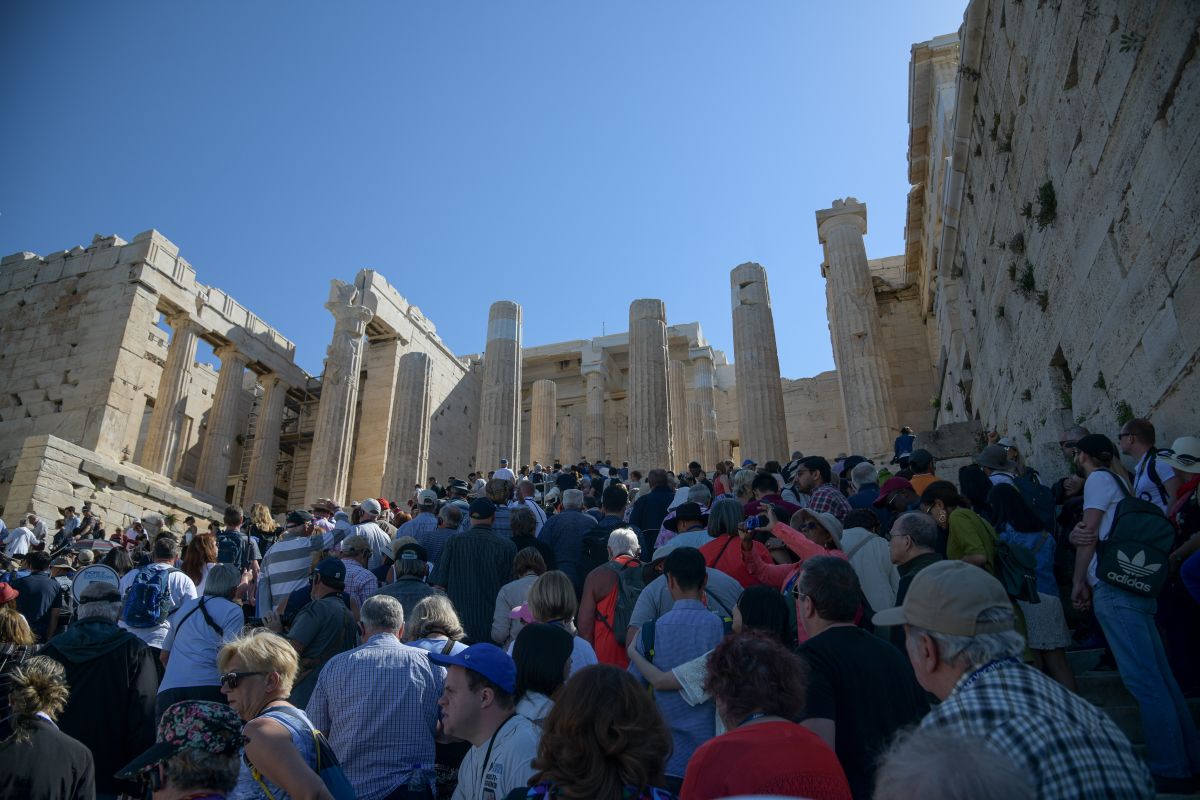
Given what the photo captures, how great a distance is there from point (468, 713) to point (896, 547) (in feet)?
8.69

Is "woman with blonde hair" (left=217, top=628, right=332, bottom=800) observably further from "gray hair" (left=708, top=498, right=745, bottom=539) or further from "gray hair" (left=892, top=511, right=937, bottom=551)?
"gray hair" (left=892, top=511, right=937, bottom=551)

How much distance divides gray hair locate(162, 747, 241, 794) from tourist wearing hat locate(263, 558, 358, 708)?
6.61 ft

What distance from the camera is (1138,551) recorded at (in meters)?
4.59

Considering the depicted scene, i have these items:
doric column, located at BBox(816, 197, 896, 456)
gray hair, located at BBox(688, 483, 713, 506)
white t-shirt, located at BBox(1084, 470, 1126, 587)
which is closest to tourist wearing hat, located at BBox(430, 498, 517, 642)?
gray hair, located at BBox(688, 483, 713, 506)

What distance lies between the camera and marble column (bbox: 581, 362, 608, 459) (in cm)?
3108

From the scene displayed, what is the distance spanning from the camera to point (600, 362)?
32.8 meters

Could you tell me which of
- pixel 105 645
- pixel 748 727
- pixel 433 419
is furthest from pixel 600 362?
pixel 748 727

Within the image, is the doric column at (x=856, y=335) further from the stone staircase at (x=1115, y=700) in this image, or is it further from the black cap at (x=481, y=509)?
the black cap at (x=481, y=509)

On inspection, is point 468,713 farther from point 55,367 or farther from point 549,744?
point 55,367

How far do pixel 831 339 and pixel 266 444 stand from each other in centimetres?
2178

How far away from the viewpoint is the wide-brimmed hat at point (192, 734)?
2.69 m

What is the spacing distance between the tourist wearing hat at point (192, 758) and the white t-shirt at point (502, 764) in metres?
0.87

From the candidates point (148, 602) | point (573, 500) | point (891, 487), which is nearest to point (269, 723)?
point (148, 602)

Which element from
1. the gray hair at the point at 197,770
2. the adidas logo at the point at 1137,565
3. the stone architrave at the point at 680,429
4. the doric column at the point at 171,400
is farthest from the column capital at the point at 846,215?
the doric column at the point at 171,400
